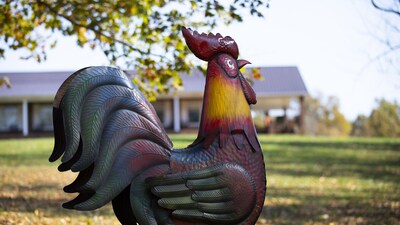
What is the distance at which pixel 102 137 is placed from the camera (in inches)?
150

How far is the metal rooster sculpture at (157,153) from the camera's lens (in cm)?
367

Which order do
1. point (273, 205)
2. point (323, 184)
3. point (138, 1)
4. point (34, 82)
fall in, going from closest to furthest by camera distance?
point (138, 1), point (273, 205), point (323, 184), point (34, 82)

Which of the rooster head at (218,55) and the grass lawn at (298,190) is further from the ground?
the rooster head at (218,55)

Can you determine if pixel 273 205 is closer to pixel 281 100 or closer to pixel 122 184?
pixel 122 184

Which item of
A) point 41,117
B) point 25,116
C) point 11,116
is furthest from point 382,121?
point 11,116

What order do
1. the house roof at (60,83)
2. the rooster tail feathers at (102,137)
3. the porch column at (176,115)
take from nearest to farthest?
the rooster tail feathers at (102,137) → the house roof at (60,83) → the porch column at (176,115)

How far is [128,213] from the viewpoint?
4074 millimetres

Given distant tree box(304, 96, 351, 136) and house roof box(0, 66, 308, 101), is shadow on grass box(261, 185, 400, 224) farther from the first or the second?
distant tree box(304, 96, 351, 136)

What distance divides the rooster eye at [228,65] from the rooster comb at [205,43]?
0.08m

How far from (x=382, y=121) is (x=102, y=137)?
39.2 m

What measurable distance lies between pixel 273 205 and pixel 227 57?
577 cm

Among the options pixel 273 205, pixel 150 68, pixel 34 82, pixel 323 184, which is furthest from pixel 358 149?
pixel 34 82

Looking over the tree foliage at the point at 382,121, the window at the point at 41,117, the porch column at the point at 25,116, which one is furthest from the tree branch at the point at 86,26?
the window at the point at 41,117

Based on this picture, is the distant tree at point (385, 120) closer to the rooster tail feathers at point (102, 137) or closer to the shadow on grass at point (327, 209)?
the shadow on grass at point (327, 209)
